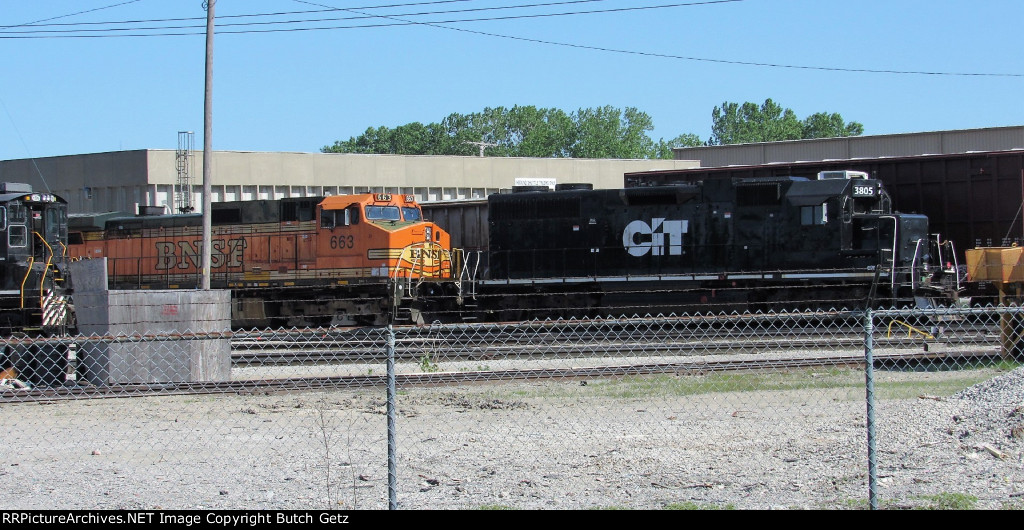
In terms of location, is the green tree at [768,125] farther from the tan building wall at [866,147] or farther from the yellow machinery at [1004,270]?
the yellow machinery at [1004,270]

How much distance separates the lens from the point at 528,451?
809 centimetres

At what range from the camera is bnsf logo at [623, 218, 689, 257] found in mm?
20078

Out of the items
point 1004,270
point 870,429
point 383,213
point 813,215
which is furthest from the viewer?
point 383,213

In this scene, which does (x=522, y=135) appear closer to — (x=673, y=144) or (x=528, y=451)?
(x=673, y=144)

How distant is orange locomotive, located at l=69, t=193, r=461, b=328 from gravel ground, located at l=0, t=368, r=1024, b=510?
382 inches

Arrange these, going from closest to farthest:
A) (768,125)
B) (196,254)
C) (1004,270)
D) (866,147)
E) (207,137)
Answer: (1004,270) < (207,137) < (196,254) < (866,147) < (768,125)

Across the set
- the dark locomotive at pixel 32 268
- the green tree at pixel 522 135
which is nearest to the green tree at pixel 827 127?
the green tree at pixel 522 135

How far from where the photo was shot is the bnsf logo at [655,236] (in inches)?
790

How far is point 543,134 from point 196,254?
70850 millimetres

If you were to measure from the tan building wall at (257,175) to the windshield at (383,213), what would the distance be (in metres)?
15.1

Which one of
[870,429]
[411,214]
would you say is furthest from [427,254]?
[870,429]

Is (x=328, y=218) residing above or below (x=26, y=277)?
above

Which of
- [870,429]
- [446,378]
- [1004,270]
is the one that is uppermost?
[1004,270]

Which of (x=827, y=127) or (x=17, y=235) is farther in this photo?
(x=827, y=127)
